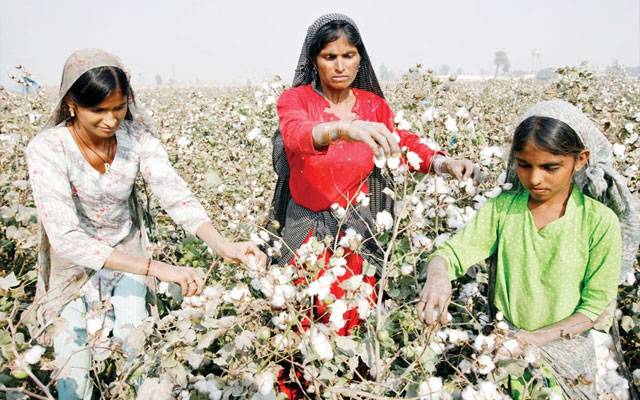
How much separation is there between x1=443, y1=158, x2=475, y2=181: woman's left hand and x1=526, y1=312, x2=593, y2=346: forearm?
512 mm

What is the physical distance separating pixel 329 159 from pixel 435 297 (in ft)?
2.26

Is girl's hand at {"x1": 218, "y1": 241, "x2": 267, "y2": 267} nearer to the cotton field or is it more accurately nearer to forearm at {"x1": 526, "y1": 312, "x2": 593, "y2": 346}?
the cotton field

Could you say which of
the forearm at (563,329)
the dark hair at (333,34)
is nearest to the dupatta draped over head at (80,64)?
the dark hair at (333,34)

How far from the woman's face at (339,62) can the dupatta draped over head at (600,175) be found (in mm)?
604

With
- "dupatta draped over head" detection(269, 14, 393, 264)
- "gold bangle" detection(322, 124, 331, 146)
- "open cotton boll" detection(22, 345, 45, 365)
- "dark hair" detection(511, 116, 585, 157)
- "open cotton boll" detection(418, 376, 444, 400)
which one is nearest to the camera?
"open cotton boll" detection(22, 345, 45, 365)

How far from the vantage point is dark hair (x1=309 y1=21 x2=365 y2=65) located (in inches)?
65.7

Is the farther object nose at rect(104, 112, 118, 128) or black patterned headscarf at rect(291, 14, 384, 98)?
black patterned headscarf at rect(291, 14, 384, 98)

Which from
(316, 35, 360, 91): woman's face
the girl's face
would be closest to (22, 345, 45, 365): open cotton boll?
(316, 35, 360, 91): woman's face

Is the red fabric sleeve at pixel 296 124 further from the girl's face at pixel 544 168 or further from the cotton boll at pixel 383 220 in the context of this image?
the girl's face at pixel 544 168

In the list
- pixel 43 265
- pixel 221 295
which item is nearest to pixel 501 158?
pixel 221 295

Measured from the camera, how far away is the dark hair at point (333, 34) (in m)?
1.67

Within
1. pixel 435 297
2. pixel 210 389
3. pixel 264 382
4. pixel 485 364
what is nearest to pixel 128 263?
pixel 210 389

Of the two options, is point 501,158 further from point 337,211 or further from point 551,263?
point 337,211

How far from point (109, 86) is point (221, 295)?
73cm
